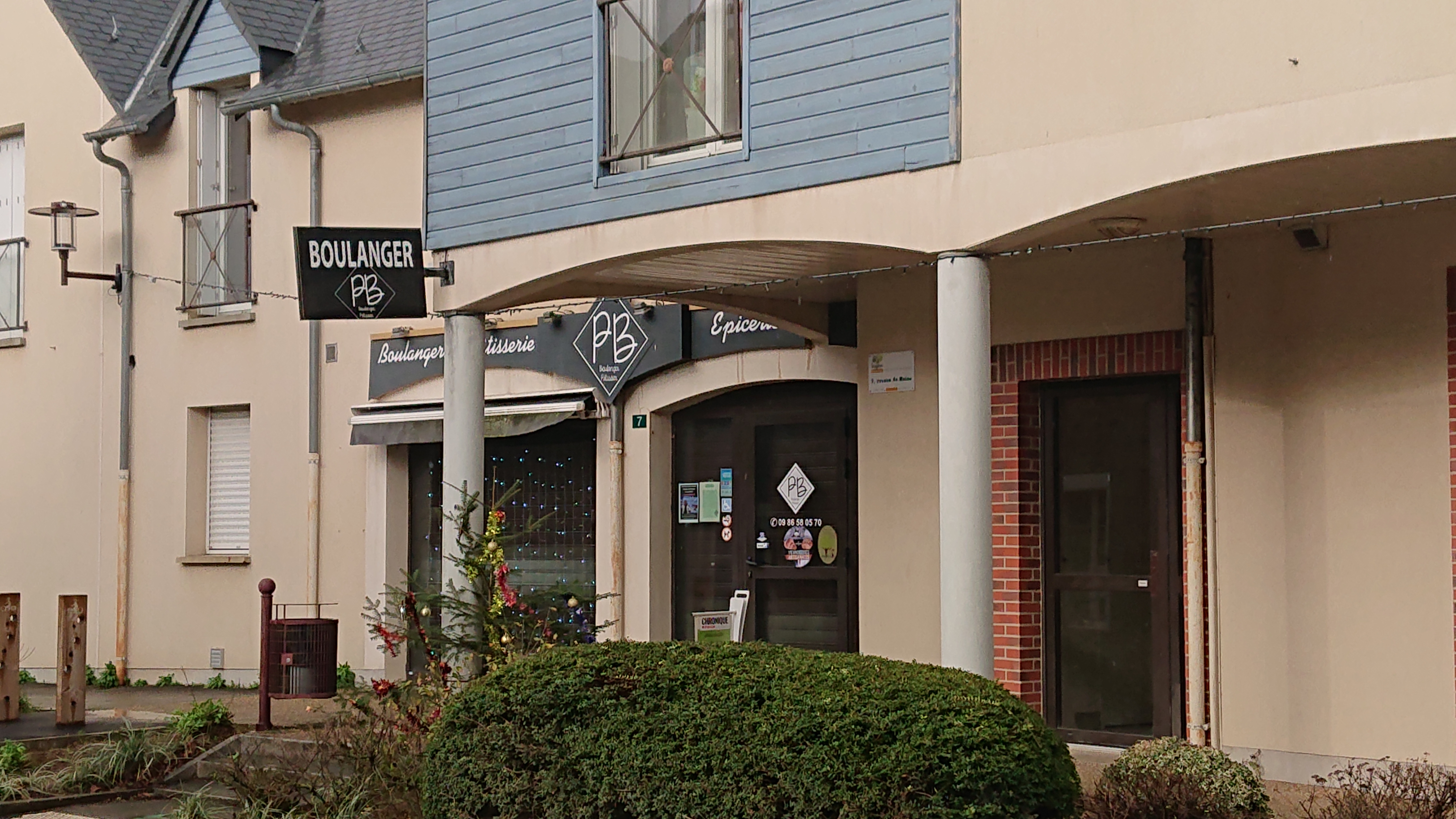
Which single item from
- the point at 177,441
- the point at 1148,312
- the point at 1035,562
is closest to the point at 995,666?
the point at 1035,562

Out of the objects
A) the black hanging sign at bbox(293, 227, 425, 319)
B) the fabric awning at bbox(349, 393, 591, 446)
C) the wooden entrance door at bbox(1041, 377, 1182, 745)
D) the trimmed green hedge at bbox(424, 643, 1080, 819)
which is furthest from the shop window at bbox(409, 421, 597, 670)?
the trimmed green hedge at bbox(424, 643, 1080, 819)

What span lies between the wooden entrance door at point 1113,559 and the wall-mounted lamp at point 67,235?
35.0 feet

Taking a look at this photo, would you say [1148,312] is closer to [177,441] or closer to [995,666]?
[995,666]

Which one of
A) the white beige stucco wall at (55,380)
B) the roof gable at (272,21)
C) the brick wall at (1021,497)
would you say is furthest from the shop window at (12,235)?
the brick wall at (1021,497)

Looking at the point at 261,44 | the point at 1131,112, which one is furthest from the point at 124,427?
the point at 1131,112

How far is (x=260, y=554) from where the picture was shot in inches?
646

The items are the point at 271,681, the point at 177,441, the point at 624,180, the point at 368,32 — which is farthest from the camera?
the point at 177,441

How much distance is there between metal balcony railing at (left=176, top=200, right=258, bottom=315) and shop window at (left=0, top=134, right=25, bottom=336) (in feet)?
8.51

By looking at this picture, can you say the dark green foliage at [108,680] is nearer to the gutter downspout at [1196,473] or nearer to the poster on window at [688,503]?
the poster on window at [688,503]

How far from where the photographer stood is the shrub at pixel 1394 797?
7.06 m

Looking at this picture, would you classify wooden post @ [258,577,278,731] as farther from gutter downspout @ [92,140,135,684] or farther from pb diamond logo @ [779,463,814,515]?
gutter downspout @ [92,140,135,684]

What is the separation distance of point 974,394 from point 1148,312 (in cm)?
217

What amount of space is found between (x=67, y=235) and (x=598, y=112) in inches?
380

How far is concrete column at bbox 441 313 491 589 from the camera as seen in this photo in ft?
35.3
